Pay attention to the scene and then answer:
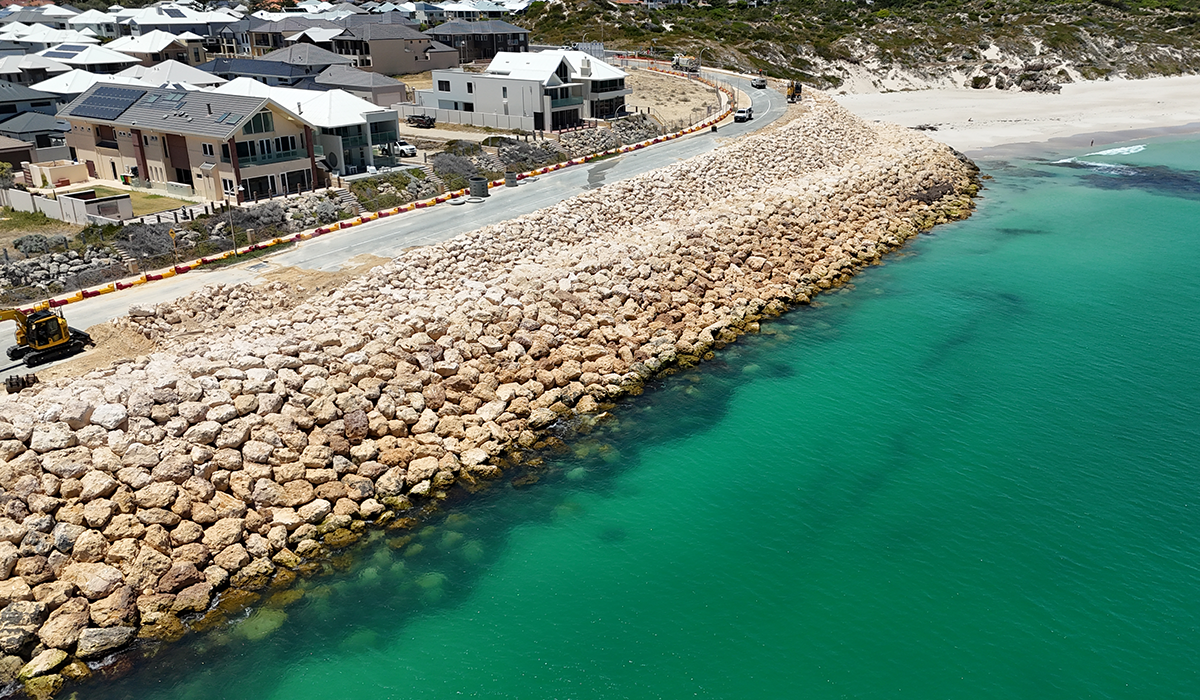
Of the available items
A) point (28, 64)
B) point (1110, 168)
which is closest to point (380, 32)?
point (28, 64)

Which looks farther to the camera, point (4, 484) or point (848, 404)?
point (848, 404)

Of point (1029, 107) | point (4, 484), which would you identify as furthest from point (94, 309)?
point (1029, 107)

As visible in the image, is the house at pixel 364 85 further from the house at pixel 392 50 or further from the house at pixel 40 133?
the house at pixel 392 50

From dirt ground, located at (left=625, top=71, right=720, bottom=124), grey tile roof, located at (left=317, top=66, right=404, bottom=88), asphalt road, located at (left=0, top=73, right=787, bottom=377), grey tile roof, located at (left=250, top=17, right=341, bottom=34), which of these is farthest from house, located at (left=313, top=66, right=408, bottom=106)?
grey tile roof, located at (left=250, top=17, right=341, bottom=34)

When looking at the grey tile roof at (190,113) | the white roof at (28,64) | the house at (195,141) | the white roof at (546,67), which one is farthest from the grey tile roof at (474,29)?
the grey tile roof at (190,113)

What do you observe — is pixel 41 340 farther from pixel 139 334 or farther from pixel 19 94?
pixel 19 94

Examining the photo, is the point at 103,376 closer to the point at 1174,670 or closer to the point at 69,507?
the point at 69,507
